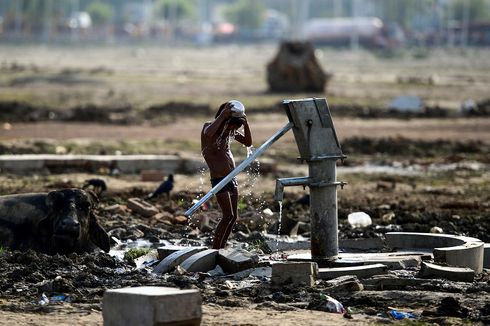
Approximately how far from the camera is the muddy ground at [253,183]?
413 inches

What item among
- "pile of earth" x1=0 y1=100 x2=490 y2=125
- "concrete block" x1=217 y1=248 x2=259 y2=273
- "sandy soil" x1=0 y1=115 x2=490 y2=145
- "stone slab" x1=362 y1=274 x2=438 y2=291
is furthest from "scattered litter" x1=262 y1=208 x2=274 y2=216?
"pile of earth" x1=0 y1=100 x2=490 y2=125

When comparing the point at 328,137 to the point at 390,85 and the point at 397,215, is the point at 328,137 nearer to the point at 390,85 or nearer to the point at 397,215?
the point at 397,215

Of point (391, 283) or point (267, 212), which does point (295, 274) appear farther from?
point (267, 212)

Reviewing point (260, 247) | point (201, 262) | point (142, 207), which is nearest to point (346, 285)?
point (201, 262)

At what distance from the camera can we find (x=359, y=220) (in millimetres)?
16188

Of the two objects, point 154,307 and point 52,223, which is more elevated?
point 154,307

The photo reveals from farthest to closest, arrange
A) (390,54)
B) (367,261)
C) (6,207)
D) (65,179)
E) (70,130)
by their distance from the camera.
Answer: (390,54), (70,130), (65,179), (6,207), (367,261)

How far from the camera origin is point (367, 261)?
40.1 feet

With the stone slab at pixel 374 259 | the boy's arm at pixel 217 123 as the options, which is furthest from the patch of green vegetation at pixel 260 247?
the boy's arm at pixel 217 123

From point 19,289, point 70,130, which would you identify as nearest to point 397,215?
point 19,289

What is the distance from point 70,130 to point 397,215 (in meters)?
13.6

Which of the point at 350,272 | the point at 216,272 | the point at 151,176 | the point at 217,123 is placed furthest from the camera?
the point at 151,176

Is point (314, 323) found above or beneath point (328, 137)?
beneath

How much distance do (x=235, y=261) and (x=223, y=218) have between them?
94 cm
